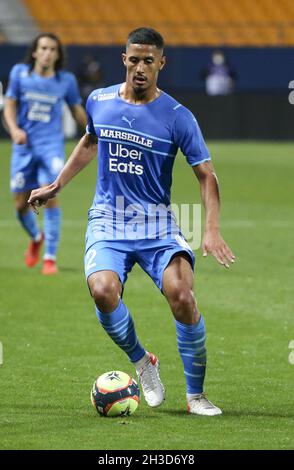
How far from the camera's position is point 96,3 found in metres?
36.2

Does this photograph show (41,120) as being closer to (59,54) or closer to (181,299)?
(59,54)

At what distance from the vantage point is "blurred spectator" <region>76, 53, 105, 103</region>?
30.9m

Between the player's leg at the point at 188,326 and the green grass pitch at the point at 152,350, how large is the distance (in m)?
0.12

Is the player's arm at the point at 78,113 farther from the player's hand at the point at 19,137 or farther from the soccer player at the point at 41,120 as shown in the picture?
the player's hand at the point at 19,137

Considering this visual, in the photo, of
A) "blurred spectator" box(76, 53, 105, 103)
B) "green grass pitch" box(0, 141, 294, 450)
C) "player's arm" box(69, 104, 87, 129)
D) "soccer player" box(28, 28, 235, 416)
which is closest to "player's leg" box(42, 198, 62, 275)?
"green grass pitch" box(0, 141, 294, 450)

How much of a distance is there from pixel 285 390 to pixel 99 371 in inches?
51.6

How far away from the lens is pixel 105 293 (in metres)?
6.41

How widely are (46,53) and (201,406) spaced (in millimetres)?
6444

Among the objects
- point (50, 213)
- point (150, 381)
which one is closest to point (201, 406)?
point (150, 381)

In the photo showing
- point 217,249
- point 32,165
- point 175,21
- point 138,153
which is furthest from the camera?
point 175,21

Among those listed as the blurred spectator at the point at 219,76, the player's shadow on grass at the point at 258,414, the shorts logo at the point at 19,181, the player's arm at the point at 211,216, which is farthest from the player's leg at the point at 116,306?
the blurred spectator at the point at 219,76

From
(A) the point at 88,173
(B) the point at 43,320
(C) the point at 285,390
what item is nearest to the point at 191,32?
(A) the point at 88,173

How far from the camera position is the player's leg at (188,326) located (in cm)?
636
